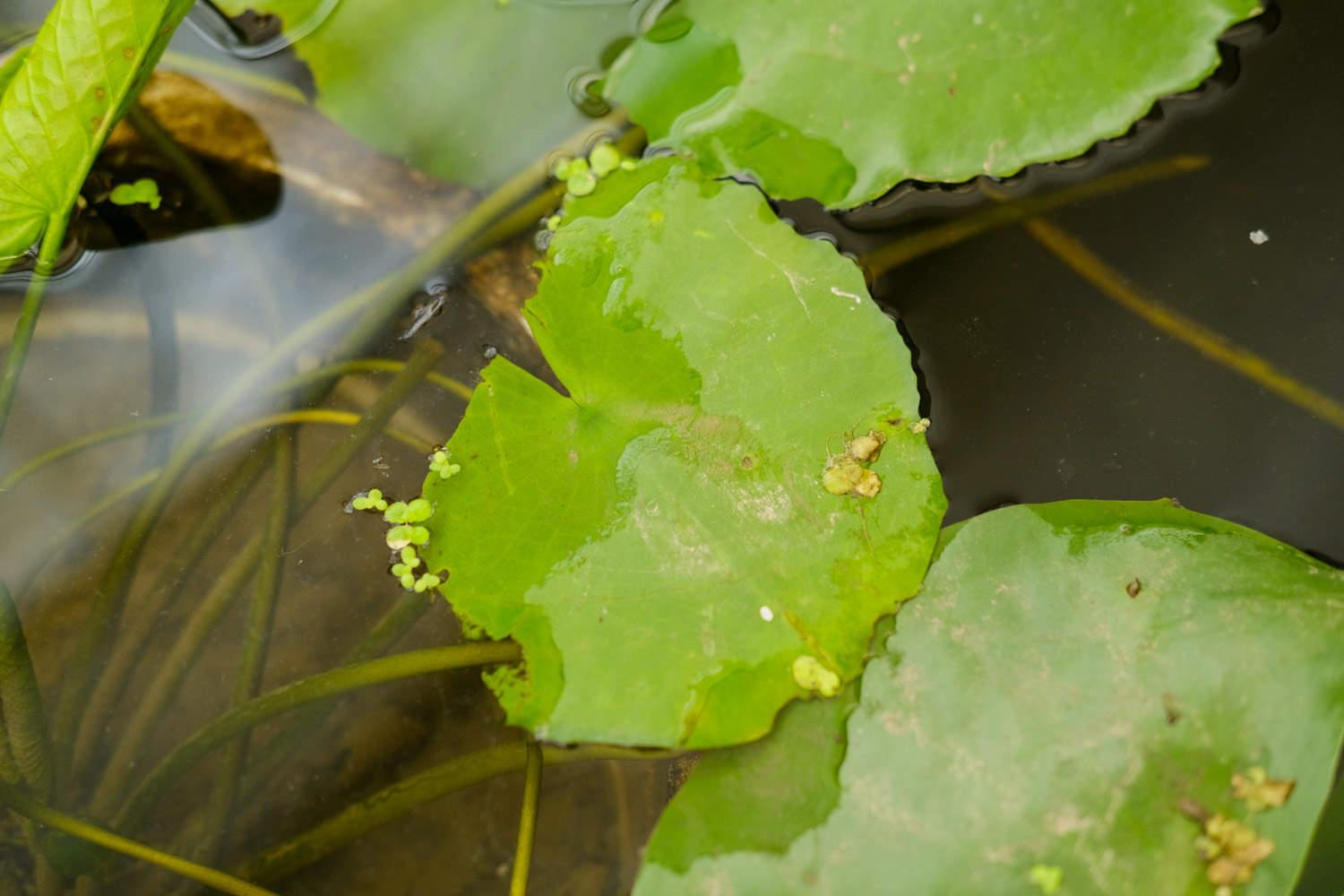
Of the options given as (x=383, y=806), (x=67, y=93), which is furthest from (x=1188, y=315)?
(x=67, y=93)

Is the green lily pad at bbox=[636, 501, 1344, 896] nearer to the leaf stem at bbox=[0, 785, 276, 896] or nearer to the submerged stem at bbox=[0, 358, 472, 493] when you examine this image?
the leaf stem at bbox=[0, 785, 276, 896]

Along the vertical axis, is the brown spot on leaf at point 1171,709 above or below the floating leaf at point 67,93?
below

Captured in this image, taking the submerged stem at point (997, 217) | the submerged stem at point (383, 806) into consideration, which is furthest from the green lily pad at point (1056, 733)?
the submerged stem at point (997, 217)

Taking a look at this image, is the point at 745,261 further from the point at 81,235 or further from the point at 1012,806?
the point at 81,235

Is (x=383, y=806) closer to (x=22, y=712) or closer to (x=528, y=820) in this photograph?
(x=528, y=820)

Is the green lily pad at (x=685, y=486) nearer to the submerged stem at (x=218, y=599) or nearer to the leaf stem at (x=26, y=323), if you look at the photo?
the submerged stem at (x=218, y=599)

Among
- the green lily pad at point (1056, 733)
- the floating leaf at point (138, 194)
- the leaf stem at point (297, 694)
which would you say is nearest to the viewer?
the green lily pad at point (1056, 733)
